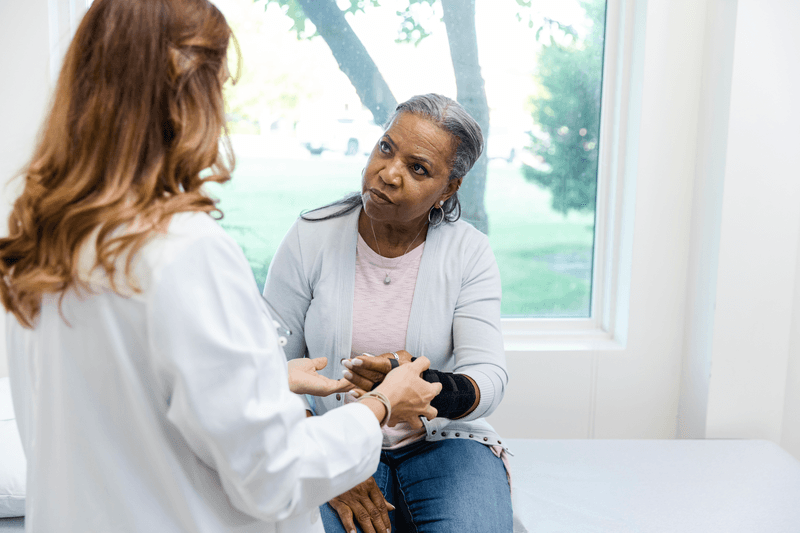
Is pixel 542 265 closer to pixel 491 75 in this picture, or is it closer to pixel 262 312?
pixel 491 75

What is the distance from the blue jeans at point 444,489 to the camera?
1303 millimetres

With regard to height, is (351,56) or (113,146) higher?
(351,56)

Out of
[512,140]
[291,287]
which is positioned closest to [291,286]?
[291,287]

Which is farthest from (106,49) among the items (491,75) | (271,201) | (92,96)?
(491,75)

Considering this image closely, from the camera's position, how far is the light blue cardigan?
150 centimetres

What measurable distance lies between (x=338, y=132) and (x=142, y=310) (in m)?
1.56

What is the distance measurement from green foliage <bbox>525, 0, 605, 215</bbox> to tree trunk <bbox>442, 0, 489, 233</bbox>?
0.18 metres

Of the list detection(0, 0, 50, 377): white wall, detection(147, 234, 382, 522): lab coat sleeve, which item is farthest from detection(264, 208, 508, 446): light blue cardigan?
detection(0, 0, 50, 377): white wall

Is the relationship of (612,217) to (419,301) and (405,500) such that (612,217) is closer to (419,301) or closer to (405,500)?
(419,301)

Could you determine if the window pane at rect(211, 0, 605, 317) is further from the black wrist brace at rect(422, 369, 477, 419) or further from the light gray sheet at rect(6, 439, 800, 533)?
the black wrist brace at rect(422, 369, 477, 419)

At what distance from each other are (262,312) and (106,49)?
0.35m

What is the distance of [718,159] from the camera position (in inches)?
77.9

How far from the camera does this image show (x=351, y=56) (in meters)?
2.11

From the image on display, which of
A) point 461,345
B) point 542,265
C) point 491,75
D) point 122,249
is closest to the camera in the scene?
point 122,249
